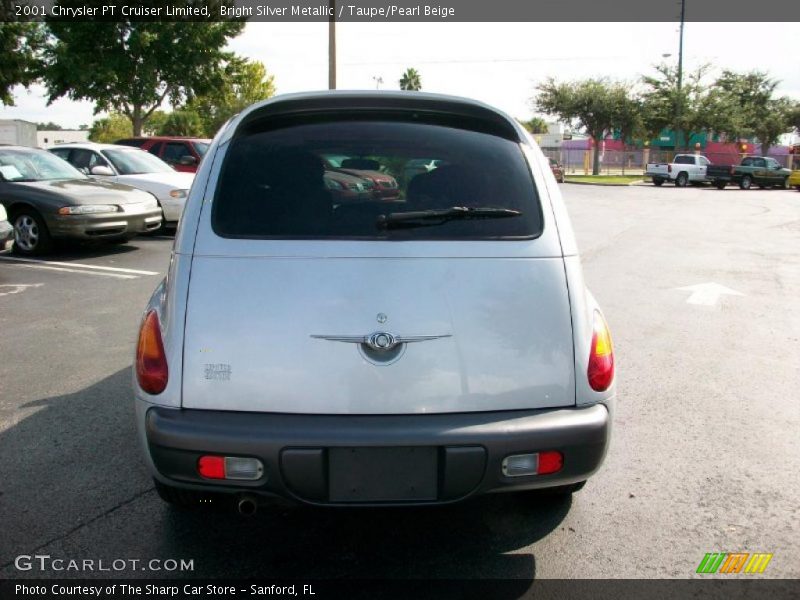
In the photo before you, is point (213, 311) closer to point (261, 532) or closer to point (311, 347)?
point (311, 347)

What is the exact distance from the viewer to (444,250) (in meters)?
2.62

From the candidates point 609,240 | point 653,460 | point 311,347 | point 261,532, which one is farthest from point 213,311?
point 609,240

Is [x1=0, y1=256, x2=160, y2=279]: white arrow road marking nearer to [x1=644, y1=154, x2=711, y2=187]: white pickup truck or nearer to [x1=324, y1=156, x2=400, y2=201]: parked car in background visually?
[x1=324, y1=156, x2=400, y2=201]: parked car in background

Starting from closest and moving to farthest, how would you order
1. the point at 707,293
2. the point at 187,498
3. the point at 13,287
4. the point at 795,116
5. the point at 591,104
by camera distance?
the point at 187,498 → the point at 13,287 → the point at 707,293 → the point at 591,104 → the point at 795,116

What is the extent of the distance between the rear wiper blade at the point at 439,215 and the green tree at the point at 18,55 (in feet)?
87.8

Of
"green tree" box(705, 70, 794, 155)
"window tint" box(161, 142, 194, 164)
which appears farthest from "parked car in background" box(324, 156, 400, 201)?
"green tree" box(705, 70, 794, 155)

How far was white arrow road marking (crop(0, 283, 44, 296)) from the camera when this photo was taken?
8109 mm

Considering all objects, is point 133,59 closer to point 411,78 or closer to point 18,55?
point 18,55

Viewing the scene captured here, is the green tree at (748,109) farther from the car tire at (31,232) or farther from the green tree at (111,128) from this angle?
the green tree at (111,128)

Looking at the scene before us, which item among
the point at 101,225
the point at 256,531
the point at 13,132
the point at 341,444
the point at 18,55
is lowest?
the point at 256,531

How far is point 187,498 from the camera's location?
2.94 metres

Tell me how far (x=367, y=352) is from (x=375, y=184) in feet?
2.80

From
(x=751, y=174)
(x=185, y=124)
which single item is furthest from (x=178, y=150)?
(x=185, y=124)

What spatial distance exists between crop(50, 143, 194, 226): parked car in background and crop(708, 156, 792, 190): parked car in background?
32268 millimetres
